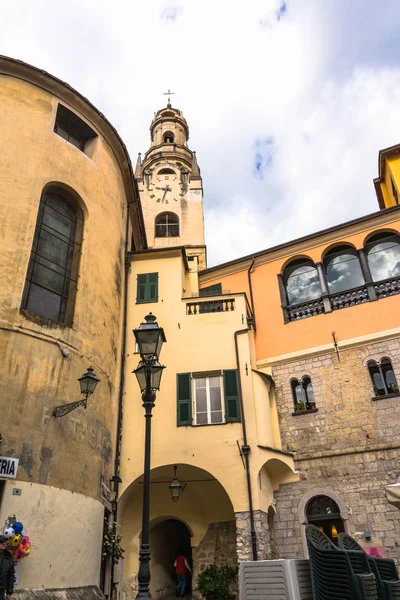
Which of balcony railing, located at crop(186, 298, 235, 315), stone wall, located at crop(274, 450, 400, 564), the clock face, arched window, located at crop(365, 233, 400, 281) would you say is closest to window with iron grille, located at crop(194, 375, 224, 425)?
balcony railing, located at crop(186, 298, 235, 315)

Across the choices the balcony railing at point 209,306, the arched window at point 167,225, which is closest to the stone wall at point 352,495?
the balcony railing at point 209,306

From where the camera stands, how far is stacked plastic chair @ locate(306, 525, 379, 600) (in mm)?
4746

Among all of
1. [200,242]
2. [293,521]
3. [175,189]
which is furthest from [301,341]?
[175,189]

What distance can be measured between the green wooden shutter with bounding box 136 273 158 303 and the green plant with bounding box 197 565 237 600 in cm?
821

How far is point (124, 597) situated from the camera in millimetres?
12859

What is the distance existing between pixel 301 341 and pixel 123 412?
6207mm

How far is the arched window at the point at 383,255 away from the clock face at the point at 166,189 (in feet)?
45.4

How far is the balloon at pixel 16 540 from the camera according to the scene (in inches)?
328

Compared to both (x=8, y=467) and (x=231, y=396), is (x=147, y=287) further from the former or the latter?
(x=8, y=467)

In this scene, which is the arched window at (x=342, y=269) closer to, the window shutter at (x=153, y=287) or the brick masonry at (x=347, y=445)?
the brick masonry at (x=347, y=445)

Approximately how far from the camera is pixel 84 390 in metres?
10.3

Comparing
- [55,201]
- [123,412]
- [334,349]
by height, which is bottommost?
[123,412]

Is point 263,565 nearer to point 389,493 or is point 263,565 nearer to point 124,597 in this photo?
point 389,493

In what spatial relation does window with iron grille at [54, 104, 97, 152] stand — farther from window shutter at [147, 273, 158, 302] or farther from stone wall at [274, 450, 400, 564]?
stone wall at [274, 450, 400, 564]
